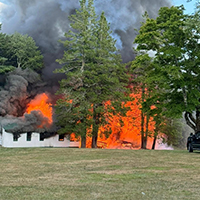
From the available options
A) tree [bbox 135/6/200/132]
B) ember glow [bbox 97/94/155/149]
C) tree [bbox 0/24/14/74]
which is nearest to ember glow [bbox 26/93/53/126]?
tree [bbox 0/24/14/74]

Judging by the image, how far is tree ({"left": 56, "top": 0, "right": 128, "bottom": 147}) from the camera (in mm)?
36250

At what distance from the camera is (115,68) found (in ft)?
128

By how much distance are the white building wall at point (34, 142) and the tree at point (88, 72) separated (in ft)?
20.3

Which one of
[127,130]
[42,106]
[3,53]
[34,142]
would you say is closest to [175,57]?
[127,130]

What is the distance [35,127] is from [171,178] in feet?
108

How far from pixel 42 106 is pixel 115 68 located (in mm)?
12289

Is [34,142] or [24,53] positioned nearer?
[34,142]

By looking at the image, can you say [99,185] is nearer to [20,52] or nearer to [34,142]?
[34,142]

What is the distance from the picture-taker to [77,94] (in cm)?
3641

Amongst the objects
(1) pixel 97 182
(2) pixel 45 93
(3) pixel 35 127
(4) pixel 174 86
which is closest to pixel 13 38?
(2) pixel 45 93

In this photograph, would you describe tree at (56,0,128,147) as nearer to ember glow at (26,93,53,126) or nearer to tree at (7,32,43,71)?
ember glow at (26,93,53,126)

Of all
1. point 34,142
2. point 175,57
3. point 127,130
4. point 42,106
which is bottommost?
point 34,142

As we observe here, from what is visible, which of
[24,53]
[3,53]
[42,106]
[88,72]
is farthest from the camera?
[3,53]

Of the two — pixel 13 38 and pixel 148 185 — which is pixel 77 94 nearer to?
pixel 13 38
